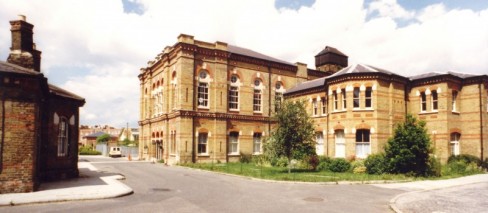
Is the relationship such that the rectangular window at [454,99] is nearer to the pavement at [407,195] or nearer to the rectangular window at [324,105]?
the rectangular window at [324,105]

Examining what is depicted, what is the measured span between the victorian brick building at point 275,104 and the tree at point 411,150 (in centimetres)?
455

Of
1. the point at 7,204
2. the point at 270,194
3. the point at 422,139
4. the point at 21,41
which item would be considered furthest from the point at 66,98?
the point at 422,139

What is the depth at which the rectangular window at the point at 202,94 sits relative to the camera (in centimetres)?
3177

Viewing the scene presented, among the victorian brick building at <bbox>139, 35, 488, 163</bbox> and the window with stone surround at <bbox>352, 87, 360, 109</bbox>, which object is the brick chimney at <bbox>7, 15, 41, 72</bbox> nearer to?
the victorian brick building at <bbox>139, 35, 488, 163</bbox>

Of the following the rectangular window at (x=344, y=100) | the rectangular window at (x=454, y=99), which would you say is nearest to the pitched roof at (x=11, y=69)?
the rectangular window at (x=344, y=100)

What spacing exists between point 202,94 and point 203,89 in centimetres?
49

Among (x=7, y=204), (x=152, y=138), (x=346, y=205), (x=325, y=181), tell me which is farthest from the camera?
(x=152, y=138)

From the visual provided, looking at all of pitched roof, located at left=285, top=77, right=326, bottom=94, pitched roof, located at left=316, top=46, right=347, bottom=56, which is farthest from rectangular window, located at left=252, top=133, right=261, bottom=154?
pitched roof, located at left=316, top=46, right=347, bottom=56

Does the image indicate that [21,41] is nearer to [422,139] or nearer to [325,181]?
[325,181]

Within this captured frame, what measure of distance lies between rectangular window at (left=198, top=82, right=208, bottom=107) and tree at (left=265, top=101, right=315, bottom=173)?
10742mm

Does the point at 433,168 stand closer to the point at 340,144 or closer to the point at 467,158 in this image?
the point at 467,158

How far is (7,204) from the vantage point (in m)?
11.1

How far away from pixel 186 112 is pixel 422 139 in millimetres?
18860

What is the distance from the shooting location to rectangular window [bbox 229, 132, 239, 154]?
33.1m
